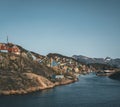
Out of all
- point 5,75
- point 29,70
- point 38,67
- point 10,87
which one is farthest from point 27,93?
point 38,67

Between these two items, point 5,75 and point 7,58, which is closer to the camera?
point 5,75

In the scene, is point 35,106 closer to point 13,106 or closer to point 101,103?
point 13,106

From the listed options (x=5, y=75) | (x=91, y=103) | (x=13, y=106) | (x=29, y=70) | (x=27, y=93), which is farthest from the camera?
(x=29, y=70)

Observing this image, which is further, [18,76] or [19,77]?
[18,76]

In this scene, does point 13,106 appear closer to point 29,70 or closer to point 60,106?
point 60,106

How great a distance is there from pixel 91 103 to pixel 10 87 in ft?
156

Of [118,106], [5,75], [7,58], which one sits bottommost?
[118,106]

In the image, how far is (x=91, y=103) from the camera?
341 feet

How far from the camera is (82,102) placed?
107 metres

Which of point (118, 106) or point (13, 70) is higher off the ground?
point (13, 70)

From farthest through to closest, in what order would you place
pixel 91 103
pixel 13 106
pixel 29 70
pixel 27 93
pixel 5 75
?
pixel 29 70
pixel 5 75
pixel 27 93
pixel 91 103
pixel 13 106

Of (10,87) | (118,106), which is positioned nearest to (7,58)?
(10,87)

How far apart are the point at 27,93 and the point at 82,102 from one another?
36.2 m

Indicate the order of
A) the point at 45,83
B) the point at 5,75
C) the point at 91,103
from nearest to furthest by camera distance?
the point at 91,103, the point at 5,75, the point at 45,83
